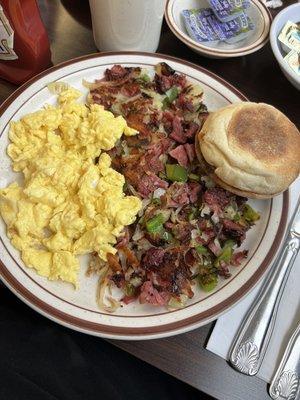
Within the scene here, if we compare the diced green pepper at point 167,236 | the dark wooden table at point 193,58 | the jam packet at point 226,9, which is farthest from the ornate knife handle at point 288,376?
the jam packet at point 226,9

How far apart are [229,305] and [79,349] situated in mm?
511

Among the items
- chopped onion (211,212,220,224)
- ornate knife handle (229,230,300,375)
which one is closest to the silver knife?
ornate knife handle (229,230,300,375)

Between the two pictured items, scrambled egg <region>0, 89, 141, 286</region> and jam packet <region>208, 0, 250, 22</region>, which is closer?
scrambled egg <region>0, 89, 141, 286</region>

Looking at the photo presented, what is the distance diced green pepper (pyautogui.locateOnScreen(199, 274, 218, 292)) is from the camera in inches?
46.8

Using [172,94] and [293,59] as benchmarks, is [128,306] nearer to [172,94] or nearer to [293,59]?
[172,94]

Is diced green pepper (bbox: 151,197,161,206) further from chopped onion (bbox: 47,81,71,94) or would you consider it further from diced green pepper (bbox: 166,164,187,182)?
chopped onion (bbox: 47,81,71,94)

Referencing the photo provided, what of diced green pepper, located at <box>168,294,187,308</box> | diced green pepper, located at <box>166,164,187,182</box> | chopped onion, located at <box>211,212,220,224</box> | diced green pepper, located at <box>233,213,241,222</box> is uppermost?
diced green pepper, located at <box>166,164,187,182</box>

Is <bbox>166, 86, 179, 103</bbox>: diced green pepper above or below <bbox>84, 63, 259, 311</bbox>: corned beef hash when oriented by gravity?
above

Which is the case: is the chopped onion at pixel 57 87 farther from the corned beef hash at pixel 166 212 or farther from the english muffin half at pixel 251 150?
the english muffin half at pixel 251 150

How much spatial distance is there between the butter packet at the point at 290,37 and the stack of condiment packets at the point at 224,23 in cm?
13

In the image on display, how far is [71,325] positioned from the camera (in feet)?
3.58

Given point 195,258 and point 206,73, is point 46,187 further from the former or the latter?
point 206,73

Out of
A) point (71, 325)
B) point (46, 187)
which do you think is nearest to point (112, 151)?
point (46, 187)

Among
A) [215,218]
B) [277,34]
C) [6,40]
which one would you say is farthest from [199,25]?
[215,218]
